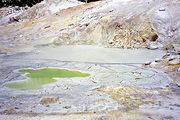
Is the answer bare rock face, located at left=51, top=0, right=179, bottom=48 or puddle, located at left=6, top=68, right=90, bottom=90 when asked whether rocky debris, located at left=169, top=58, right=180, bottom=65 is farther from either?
bare rock face, located at left=51, top=0, right=179, bottom=48

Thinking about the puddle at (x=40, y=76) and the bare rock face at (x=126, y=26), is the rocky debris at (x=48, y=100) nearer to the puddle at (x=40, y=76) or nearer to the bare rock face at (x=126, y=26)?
the puddle at (x=40, y=76)

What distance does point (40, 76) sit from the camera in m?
10.6

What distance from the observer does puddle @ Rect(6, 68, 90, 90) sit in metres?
9.60

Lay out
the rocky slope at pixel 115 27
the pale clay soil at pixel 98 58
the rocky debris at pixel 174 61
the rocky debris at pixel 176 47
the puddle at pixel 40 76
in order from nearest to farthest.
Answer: the pale clay soil at pixel 98 58, the puddle at pixel 40 76, the rocky debris at pixel 174 61, the rocky debris at pixel 176 47, the rocky slope at pixel 115 27

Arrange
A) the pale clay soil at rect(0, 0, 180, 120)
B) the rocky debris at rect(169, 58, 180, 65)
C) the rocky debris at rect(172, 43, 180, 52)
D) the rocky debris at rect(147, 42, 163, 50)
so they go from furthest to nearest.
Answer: the rocky debris at rect(147, 42, 163, 50), the rocky debris at rect(172, 43, 180, 52), the rocky debris at rect(169, 58, 180, 65), the pale clay soil at rect(0, 0, 180, 120)

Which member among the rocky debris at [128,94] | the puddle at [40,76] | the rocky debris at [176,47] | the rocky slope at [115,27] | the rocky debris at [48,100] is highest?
the rocky slope at [115,27]

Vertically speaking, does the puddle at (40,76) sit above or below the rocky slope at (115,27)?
below

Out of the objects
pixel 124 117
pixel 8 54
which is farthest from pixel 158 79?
pixel 8 54

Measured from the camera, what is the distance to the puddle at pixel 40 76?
9.60 meters

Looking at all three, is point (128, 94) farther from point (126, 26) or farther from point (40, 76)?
point (126, 26)

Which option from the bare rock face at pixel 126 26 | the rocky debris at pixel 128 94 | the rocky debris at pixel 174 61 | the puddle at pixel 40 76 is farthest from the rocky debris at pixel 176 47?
the rocky debris at pixel 128 94

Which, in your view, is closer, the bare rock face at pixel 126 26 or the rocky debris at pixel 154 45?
the rocky debris at pixel 154 45

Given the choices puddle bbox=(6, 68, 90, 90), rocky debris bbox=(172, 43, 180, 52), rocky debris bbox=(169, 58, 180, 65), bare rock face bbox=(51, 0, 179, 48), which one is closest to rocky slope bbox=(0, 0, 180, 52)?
bare rock face bbox=(51, 0, 179, 48)

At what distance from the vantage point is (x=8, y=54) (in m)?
14.4
